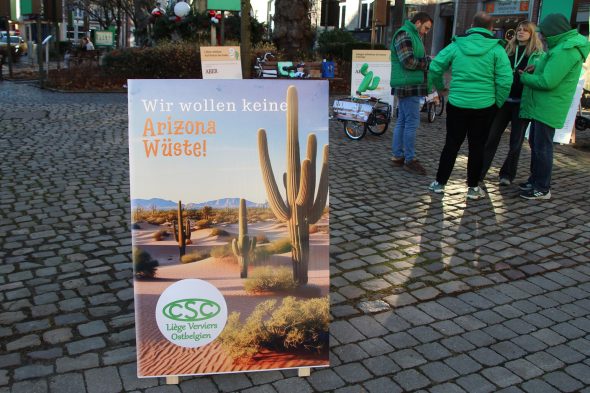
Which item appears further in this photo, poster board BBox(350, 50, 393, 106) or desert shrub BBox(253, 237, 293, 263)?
poster board BBox(350, 50, 393, 106)

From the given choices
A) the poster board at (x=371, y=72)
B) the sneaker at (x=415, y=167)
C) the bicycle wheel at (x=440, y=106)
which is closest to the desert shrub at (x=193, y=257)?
the sneaker at (x=415, y=167)

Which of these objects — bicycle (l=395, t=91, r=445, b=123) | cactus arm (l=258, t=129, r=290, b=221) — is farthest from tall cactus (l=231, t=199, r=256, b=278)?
bicycle (l=395, t=91, r=445, b=123)

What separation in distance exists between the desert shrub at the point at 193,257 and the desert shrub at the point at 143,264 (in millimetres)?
124

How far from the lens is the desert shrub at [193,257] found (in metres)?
2.71

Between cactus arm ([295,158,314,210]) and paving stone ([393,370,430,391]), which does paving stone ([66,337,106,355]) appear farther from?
paving stone ([393,370,430,391])

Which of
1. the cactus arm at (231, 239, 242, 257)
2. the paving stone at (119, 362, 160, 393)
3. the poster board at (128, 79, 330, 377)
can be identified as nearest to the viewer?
the poster board at (128, 79, 330, 377)

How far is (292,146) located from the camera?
2660 millimetres

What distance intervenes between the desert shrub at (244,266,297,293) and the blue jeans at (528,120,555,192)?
4345 millimetres

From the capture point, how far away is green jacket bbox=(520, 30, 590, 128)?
576cm

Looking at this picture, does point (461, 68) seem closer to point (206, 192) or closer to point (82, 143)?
point (206, 192)

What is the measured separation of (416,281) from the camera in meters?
4.19

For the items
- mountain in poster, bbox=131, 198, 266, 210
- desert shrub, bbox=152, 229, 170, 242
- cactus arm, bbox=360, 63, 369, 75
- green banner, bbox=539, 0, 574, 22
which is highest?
green banner, bbox=539, 0, 574, 22

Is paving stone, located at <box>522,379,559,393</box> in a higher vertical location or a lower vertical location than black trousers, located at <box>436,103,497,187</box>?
lower

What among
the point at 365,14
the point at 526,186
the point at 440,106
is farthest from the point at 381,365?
the point at 365,14
